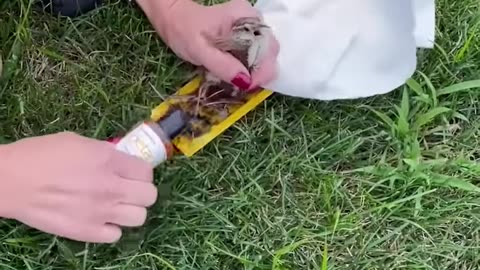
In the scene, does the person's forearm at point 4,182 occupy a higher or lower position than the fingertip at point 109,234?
higher

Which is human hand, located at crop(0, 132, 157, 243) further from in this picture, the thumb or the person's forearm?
the thumb

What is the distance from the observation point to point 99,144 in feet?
4.43

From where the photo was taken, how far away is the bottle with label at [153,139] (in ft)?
4.58

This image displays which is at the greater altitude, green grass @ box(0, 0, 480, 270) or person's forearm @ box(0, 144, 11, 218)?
person's forearm @ box(0, 144, 11, 218)

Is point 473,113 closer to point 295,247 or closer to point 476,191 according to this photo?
point 476,191

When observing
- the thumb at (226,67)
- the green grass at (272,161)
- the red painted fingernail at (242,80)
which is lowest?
the green grass at (272,161)

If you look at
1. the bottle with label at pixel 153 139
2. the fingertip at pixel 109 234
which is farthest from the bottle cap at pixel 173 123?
the fingertip at pixel 109 234

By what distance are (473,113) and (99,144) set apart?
581 mm

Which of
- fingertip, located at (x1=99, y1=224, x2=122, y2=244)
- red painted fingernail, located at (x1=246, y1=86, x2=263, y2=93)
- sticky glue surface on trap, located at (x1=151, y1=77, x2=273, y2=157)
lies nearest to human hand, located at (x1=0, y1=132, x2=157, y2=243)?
fingertip, located at (x1=99, y1=224, x2=122, y2=244)

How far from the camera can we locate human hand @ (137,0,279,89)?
144 centimetres

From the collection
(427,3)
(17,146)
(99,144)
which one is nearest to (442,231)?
(427,3)

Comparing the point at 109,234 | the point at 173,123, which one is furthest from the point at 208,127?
the point at 109,234

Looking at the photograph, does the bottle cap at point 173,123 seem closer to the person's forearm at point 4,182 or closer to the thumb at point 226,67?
the thumb at point 226,67

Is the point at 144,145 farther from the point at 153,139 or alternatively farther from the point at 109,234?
the point at 109,234
